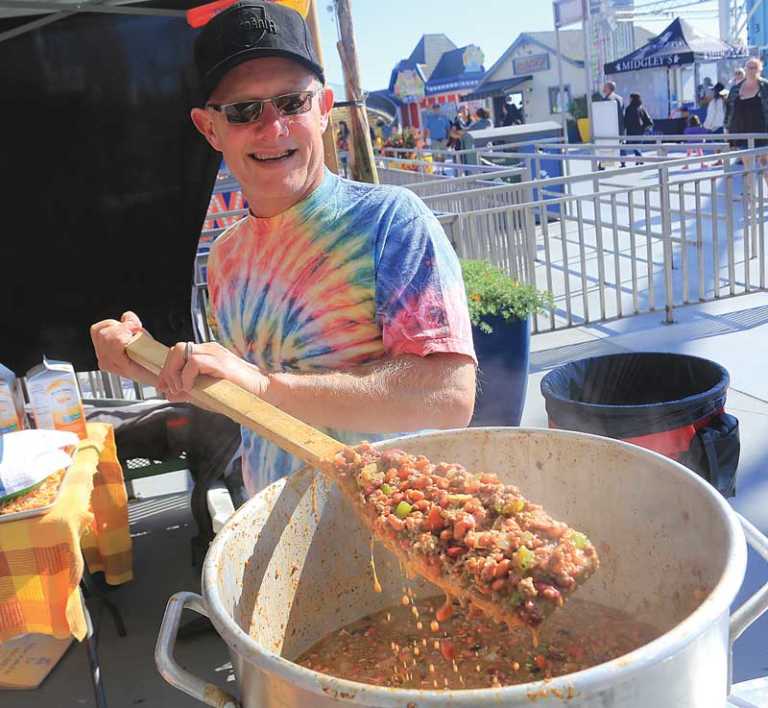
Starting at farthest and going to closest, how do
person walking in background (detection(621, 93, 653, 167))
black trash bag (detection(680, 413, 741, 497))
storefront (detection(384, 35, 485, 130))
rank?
1. storefront (detection(384, 35, 485, 130))
2. person walking in background (detection(621, 93, 653, 167))
3. black trash bag (detection(680, 413, 741, 497))

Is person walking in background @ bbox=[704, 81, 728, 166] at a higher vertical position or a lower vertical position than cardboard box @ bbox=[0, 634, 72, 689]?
higher

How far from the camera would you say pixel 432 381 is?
1.72 m

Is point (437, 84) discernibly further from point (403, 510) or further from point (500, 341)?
point (403, 510)

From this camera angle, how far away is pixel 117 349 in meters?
1.92

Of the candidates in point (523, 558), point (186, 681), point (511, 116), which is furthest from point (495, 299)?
point (511, 116)

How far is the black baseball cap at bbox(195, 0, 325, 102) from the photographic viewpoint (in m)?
1.75

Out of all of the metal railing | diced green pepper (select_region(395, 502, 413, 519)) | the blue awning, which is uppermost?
the blue awning

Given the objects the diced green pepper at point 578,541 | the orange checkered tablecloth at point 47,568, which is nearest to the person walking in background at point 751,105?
the orange checkered tablecloth at point 47,568

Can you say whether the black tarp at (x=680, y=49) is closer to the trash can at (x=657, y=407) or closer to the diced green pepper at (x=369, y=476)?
the trash can at (x=657, y=407)

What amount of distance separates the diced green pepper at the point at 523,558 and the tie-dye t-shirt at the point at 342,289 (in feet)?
2.00

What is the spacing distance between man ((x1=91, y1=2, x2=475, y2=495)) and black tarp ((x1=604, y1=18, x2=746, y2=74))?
83.7 ft

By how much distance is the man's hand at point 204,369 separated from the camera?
5.32 ft

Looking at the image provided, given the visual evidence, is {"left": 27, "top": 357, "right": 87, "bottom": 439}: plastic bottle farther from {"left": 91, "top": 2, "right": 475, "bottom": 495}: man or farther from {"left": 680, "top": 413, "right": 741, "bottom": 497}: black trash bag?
{"left": 680, "top": 413, "right": 741, "bottom": 497}: black trash bag

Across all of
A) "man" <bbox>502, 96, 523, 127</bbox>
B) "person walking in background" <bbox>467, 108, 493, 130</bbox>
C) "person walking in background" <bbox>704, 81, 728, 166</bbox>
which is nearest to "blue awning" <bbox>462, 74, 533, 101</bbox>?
"man" <bbox>502, 96, 523, 127</bbox>
